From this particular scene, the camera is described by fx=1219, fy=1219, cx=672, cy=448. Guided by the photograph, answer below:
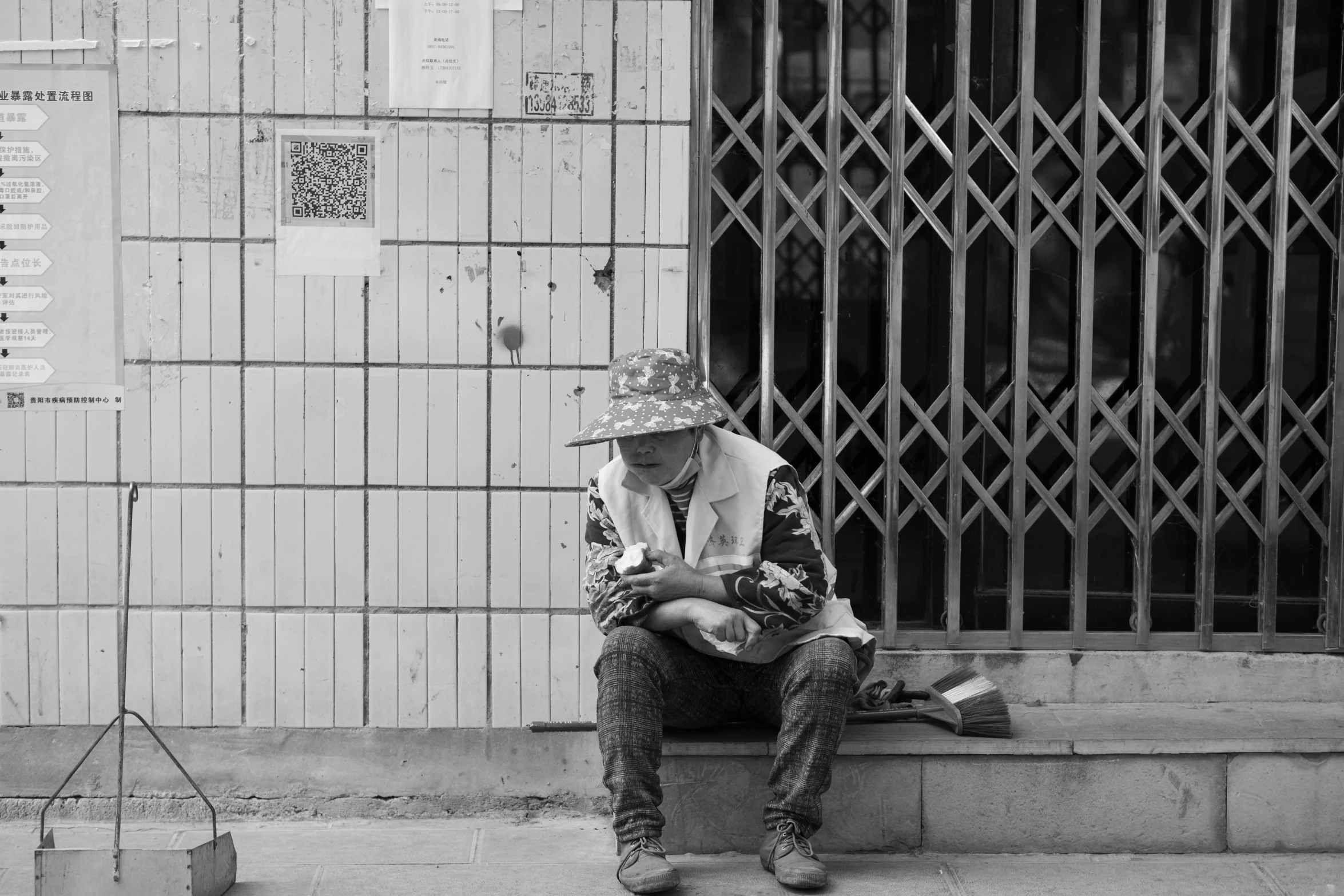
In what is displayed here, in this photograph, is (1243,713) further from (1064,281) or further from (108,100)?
(108,100)

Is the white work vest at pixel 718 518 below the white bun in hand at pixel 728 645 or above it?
above

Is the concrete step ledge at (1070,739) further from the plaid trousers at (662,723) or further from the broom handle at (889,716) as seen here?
Result: the plaid trousers at (662,723)

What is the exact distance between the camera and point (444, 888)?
3.38 m

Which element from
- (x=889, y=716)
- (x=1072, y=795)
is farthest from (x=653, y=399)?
(x=1072, y=795)

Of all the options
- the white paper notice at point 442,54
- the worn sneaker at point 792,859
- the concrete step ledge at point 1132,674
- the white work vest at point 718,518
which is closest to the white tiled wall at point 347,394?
the white paper notice at point 442,54

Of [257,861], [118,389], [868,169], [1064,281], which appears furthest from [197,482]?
[1064,281]

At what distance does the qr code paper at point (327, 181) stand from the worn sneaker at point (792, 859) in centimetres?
226

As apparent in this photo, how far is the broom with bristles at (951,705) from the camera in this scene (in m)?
3.62

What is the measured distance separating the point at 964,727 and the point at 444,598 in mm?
1678

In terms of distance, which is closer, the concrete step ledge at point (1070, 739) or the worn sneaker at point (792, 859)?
the worn sneaker at point (792, 859)

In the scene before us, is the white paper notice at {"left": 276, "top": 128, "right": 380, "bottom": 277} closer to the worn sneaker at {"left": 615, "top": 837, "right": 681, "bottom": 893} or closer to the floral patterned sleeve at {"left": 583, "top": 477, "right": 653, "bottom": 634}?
the floral patterned sleeve at {"left": 583, "top": 477, "right": 653, "bottom": 634}

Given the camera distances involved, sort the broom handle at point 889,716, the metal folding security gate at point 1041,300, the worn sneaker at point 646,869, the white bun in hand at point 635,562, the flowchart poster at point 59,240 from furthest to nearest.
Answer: the metal folding security gate at point 1041,300 < the flowchart poster at point 59,240 < the broom handle at point 889,716 < the white bun in hand at point 635,562 < the worn sneaker at point 646,869

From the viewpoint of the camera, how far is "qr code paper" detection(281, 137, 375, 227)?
3855 mm

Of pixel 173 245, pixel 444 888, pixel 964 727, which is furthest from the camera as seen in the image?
pixel 173 245
